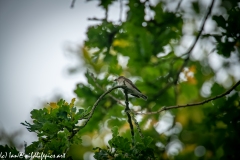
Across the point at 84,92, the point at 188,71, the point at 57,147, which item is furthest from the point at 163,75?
the point at 57,147

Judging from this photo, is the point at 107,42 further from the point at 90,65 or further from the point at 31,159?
the point at 90,65

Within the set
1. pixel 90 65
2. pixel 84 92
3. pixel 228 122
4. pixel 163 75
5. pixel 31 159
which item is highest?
pixel 90 65

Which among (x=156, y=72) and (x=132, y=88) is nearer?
(x=132, y=88)

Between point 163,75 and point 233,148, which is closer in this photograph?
point 233,148

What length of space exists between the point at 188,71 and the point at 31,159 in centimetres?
390

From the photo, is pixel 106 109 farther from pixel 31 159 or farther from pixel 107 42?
pixel 31 159

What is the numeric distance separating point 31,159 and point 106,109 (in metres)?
2.25

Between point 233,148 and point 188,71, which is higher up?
point 188,71

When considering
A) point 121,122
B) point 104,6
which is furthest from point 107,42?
point 121,122

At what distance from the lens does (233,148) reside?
12.7 feet

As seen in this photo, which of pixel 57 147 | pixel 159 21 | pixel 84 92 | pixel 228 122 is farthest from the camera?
pixel 159 21

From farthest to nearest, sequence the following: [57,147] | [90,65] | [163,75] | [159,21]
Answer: [90,65]
[163,75]
[159,21]
[57,147]

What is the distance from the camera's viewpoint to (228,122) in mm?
3807

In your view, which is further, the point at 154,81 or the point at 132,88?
the point at 154,81
